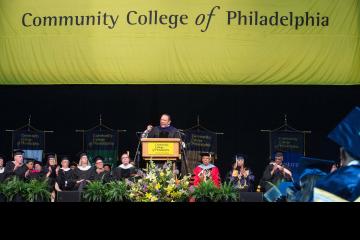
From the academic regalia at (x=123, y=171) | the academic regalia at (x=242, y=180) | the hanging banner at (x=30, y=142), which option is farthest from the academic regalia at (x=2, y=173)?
the academic regalia at (x=242, y=180)

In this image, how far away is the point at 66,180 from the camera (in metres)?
11.4

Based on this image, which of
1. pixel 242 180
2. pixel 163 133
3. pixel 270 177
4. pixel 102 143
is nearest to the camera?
pixel 163 133

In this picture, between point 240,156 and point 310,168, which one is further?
point 240,156

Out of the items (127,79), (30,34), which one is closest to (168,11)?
(127,79)

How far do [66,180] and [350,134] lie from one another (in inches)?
409

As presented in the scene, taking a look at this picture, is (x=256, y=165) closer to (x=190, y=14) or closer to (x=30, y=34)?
(x=190, y=14)

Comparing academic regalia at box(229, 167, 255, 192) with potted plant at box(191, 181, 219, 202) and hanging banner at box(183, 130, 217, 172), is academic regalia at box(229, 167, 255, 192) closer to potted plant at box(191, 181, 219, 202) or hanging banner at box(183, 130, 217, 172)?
hanging banner at box(183, 130, 217, 172)

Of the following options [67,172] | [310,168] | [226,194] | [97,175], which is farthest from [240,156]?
[310,168]

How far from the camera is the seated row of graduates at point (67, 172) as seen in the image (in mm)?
11133

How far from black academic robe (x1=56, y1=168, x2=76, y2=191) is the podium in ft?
8.19

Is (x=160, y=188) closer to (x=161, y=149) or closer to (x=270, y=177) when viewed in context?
(x=161, y=149)

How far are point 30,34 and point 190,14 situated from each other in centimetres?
331

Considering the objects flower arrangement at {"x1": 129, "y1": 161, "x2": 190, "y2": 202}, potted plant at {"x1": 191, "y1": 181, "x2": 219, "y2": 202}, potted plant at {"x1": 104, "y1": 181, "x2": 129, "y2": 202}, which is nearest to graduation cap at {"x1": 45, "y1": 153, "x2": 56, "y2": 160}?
potted plant at {"x1": 104, "y1": 181, "x2": 129, "y2": 202}

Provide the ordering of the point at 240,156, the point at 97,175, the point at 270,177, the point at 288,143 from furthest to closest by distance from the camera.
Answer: the point at 288,143, the point at 240,156, the point at 270,177, the point at 97,175
